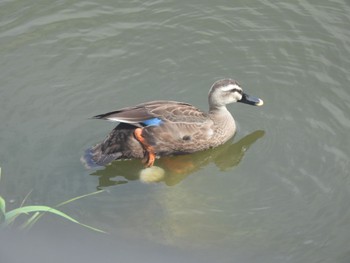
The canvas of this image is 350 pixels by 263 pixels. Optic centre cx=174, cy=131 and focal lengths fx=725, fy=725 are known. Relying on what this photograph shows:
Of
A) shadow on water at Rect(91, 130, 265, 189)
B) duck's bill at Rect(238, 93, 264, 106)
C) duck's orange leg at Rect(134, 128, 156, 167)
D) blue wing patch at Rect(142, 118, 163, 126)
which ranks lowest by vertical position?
shadow on water at Rect(91, 130, 265, 189)

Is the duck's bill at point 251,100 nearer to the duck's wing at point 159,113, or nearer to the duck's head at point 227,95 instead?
the duck's head at point 227,95

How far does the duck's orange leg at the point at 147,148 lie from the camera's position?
802 centimetres

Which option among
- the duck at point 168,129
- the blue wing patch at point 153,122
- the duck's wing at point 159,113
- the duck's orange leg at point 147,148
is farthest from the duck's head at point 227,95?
the duck's orange leg at point 147,148

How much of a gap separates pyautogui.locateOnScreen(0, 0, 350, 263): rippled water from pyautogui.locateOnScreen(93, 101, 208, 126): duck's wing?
0.53 m

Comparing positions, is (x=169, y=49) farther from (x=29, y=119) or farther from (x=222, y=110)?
(x=29, y=119)

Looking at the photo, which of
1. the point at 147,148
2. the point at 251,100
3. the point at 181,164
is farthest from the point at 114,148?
the point at 251,100

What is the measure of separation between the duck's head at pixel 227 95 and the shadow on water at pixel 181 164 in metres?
0.39

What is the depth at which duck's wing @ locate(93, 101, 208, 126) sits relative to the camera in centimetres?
782

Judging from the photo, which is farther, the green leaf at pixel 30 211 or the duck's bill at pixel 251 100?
the duck's bill at pixel 251 100

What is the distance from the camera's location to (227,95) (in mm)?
8359

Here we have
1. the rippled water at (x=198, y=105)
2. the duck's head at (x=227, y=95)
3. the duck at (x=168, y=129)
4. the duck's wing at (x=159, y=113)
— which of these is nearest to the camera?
the rippled water at (x=198, y=105)

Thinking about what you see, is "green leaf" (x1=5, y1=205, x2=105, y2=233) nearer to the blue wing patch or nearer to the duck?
the duck

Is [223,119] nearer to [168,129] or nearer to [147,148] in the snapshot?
[168,129]

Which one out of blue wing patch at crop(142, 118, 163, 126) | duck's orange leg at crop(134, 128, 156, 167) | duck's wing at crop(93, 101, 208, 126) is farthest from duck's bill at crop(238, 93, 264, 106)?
duck's orange leg at crop(134, 128, 156, 167)
